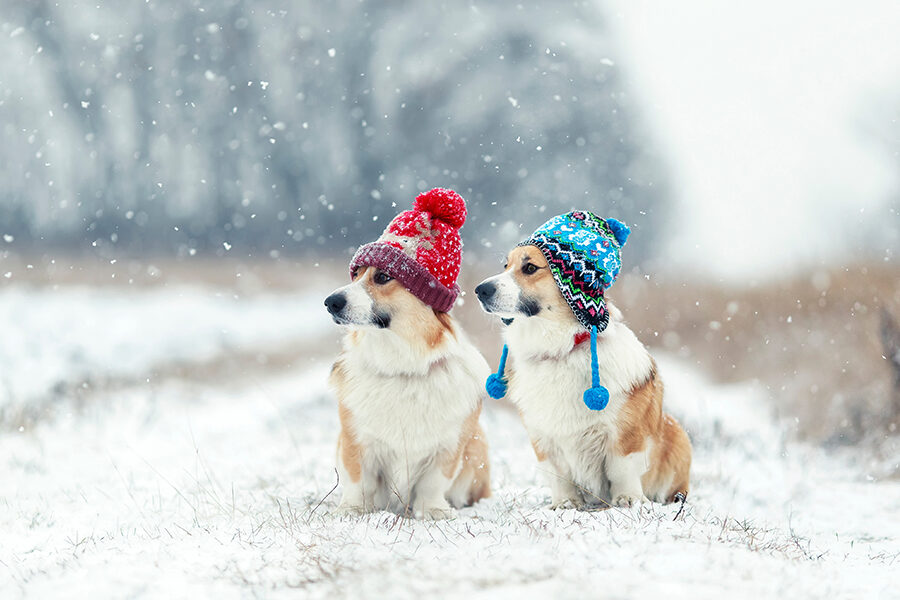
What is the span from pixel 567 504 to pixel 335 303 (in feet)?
5.50

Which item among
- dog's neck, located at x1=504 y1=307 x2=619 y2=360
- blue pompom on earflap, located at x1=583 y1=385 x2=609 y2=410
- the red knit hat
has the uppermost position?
the red knit hat

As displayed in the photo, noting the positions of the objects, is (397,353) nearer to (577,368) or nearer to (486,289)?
(486,289)

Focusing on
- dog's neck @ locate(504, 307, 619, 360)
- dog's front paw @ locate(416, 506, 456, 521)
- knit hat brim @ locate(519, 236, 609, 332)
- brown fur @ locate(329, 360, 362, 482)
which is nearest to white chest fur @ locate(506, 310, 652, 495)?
dog's neck @ locate(504, 307, 619, 360)

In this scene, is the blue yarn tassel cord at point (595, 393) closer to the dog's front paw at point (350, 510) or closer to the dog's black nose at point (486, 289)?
the dog's black nose at point (486, 289)

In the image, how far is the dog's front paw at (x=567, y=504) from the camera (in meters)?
4.13

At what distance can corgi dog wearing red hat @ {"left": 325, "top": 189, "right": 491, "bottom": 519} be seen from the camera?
400cm

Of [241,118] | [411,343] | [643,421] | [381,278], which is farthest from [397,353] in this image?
[241,118]

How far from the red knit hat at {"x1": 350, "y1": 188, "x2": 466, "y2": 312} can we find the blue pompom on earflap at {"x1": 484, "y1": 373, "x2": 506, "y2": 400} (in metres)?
0.46

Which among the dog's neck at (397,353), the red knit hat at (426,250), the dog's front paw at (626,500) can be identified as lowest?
the dog's front paw at (626,500)

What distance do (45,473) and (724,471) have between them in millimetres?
5312

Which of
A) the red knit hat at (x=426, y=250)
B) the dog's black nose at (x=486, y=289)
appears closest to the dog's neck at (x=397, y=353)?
the red knit hat at (x=426, y=250)

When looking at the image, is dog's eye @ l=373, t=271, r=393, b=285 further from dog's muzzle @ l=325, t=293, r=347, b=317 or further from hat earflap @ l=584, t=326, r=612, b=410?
hat earflap @ l=584, t=326, r=612, b=410

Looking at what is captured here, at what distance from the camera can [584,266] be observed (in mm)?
3881

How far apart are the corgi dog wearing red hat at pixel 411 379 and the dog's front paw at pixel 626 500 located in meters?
0.87
